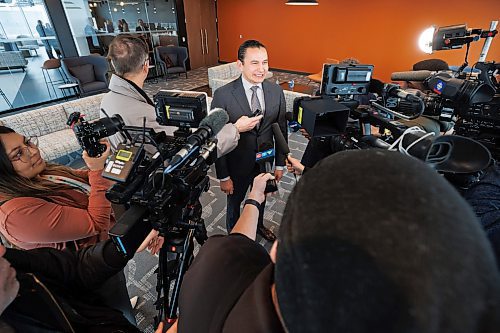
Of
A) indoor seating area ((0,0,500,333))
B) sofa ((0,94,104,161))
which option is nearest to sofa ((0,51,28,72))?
sofa ((0,94,104,161))

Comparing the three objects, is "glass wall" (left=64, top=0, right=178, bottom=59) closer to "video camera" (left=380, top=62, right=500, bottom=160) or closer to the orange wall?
the orange wall

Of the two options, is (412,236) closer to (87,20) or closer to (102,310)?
(102,310)

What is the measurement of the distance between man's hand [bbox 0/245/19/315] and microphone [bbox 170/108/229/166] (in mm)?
498

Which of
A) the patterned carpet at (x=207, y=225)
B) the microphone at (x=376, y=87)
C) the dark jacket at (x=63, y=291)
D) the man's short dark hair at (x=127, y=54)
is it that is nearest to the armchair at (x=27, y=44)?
the patterned carpet at (x=207, y=225)

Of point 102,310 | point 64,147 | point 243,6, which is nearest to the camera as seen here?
point 102,310

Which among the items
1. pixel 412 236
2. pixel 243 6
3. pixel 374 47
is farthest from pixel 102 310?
pixel 243 6

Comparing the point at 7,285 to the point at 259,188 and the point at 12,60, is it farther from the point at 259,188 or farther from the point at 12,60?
the point at 12,60

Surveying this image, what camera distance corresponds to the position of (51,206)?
1.03 m

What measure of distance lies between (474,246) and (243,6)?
35.5 ft

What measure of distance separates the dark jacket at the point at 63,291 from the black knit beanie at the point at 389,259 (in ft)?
2.45

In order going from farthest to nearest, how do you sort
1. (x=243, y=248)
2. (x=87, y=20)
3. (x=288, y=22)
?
1. (x=288, y=22)
2. (x=87, y=20)
3. (x=243, y=248)

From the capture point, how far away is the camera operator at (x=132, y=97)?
139 cm

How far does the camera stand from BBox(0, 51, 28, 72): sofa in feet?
17.9

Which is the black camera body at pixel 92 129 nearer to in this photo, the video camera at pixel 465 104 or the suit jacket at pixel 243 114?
the suit jacket at pixel 243 114
